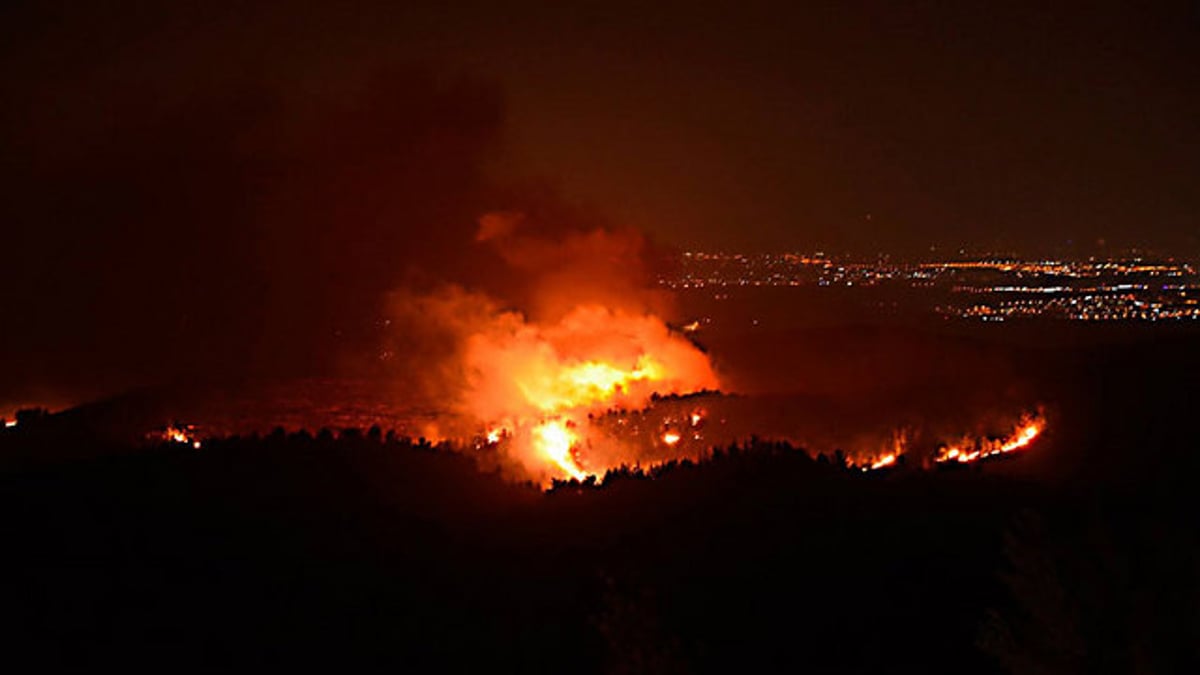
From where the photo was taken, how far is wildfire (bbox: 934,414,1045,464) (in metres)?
14.3

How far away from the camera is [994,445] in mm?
14773

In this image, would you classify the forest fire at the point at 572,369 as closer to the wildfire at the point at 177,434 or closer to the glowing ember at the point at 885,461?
the glowing ember at the point at 885,461

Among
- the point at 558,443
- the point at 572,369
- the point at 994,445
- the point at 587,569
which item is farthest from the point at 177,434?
the point at 994,445

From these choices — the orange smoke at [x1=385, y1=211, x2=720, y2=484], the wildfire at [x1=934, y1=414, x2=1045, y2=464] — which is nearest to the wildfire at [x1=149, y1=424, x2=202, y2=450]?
the orange smoke at [x1=385, y1=211, x2=720, y2=484]

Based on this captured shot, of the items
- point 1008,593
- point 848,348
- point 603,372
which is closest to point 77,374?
point 603,372

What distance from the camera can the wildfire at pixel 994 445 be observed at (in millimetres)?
14320

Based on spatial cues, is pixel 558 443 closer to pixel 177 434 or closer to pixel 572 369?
pixel 572 369

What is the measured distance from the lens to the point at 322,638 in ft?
26.1

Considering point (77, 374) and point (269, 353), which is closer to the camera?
point (77, 374)

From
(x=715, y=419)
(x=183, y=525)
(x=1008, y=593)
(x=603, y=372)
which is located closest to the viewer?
(x=1008, y=593)

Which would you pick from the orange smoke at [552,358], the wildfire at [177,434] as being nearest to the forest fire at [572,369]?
the orange smoke at [552,358]

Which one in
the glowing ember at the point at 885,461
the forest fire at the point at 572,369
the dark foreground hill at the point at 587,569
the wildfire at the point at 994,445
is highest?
the forest fire at the point at 572,369

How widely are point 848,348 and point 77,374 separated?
2684 centimetres

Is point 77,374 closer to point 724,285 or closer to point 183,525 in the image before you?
point 183,525
